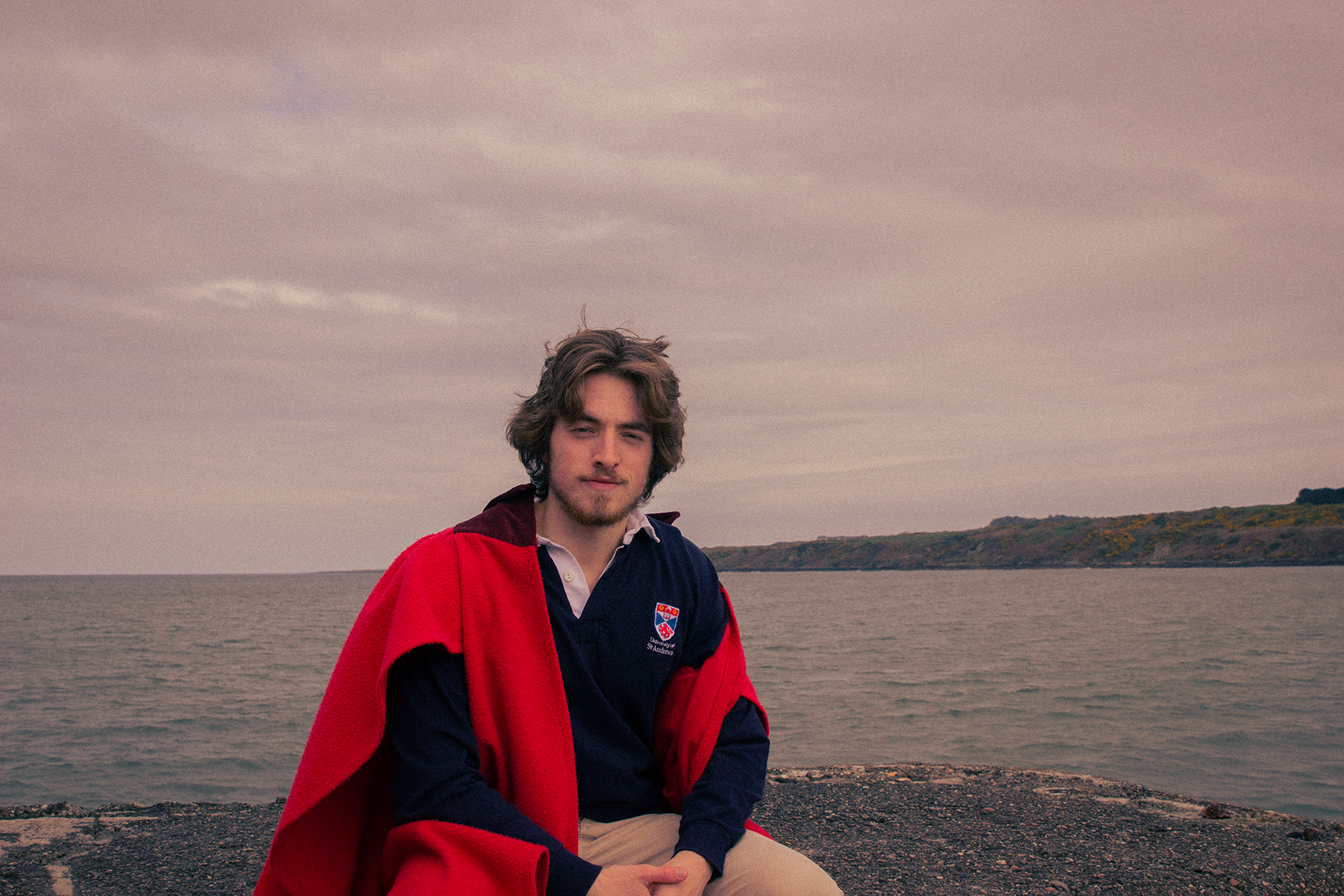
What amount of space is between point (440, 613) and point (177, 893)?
171 inches

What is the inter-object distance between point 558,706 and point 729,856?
0.70m

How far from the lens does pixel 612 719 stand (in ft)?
8.93

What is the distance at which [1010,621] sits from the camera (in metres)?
40.1

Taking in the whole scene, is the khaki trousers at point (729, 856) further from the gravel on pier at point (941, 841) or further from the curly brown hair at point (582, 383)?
the gravel on pier at point (941, 841)

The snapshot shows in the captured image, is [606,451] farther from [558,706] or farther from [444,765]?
[444,765]

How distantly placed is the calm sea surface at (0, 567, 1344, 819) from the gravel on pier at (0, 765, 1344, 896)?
4.15 m

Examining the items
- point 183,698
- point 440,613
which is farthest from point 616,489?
point 183,698

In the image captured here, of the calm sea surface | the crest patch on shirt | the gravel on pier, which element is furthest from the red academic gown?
the calm sea surface

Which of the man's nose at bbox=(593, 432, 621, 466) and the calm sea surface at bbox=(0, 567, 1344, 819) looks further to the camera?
the calm sea surface at bbox=(0, 567, 1344, 819)

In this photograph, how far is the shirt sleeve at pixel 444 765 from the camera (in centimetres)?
233

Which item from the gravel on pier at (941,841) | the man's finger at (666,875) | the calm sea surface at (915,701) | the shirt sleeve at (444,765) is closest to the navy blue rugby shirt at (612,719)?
the shirt sleeve at (444,765)

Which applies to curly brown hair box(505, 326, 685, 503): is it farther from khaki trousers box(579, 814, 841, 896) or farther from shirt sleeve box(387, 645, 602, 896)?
khaki trousers box(579, 814, 841, 896)

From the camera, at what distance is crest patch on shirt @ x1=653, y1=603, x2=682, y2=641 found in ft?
9.32

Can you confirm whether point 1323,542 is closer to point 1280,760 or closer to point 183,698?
point 1280,760
